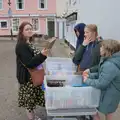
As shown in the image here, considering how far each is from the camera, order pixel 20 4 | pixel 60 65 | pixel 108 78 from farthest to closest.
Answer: pixel 20 4 < pixel 60 65 < pixel 108 78

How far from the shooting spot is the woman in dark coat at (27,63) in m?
3.83

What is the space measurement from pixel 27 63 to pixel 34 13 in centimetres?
3515

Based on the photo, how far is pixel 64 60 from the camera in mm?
4406

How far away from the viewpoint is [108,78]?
320cm

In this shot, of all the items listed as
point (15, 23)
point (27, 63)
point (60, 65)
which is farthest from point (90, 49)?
point (15, 23)

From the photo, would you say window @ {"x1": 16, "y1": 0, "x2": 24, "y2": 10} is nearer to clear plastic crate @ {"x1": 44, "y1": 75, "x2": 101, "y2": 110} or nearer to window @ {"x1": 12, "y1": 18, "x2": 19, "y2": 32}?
window @ {"x1": 12, "y1": 18, "x2": 19, "y2": 32}

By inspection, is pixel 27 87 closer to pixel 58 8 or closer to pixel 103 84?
pixel 103 84

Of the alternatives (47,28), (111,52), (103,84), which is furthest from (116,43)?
(47,28)

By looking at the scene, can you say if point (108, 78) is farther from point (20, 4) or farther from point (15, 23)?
point (15, 23)

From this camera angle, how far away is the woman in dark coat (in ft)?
12.6

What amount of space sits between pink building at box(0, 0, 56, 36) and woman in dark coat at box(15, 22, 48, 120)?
3329 centimetres

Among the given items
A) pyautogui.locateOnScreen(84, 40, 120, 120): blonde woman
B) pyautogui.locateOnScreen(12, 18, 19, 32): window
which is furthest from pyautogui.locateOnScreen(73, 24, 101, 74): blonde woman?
pyautogui.locateOnScreen(12, 18, 19, 32): window

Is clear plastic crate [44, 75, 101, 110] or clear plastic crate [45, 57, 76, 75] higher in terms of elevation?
clear plastic crate [45, 57, 76, 75]

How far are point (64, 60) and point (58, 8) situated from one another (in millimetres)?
33949
